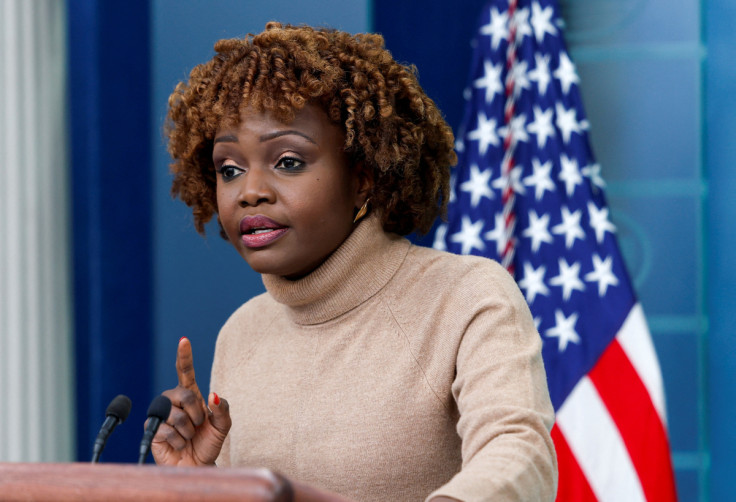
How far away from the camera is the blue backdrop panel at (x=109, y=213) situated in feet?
8.13

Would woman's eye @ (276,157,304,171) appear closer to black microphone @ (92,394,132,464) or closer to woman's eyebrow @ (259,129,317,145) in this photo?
woman's eyebrow @ (259,129,317,145)

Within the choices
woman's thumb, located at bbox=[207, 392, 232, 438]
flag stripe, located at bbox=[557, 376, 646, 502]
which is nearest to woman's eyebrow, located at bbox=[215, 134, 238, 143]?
woman's thumb, located at bbox=[207, 392, 232, 438]

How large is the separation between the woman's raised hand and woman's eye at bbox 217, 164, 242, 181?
289 mm

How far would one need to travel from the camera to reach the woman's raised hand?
1.37m

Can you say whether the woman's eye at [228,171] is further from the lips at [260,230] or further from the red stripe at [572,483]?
the red stripe at [572,483]

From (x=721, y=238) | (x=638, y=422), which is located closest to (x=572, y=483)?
(x=638, y=422)

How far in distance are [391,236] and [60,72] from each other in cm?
143

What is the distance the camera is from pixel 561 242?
240cm

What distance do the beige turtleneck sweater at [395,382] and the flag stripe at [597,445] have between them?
1.00 m

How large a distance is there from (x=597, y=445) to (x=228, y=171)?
4.40ft

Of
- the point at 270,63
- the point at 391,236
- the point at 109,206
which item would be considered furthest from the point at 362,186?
the point at 109,206

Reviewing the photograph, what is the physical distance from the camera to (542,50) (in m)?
A: 2.46

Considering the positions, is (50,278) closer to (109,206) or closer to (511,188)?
(109,206)

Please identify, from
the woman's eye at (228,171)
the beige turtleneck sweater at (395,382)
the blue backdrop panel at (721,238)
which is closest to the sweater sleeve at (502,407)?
the beige turtleneck sweater at (395,382)
